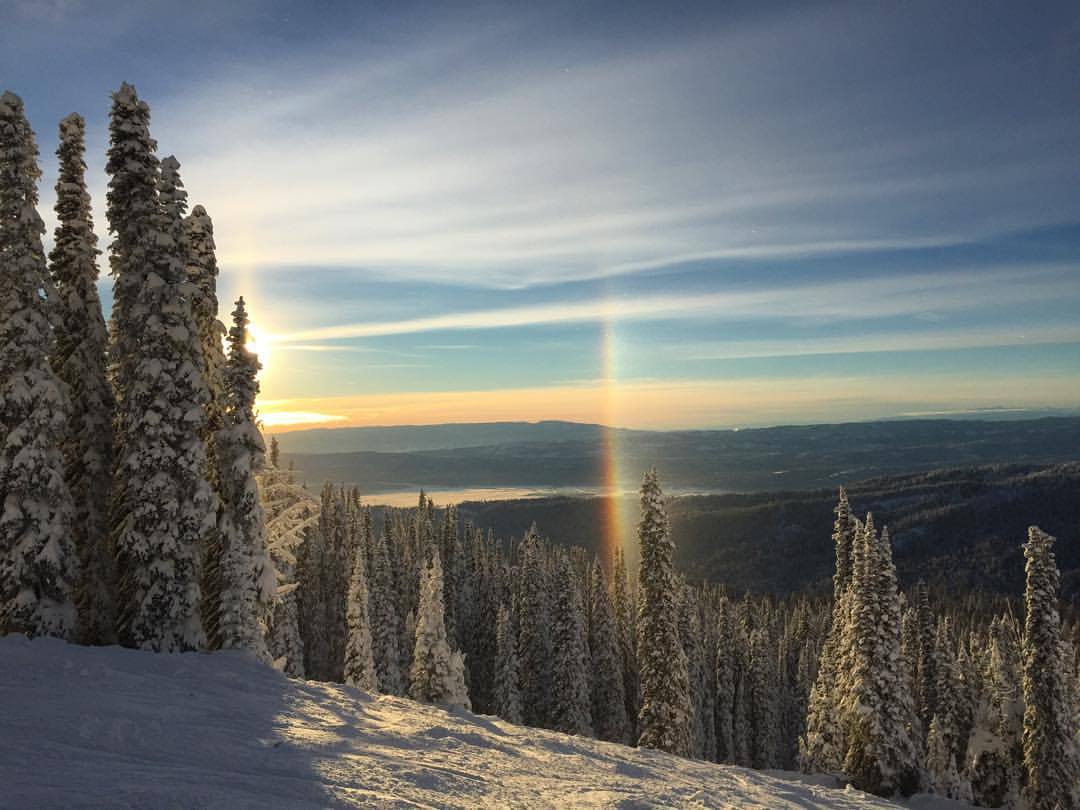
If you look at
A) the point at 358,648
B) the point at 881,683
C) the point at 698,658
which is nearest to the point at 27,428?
the point at 358,648

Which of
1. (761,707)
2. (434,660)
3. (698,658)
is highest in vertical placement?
(434,660)

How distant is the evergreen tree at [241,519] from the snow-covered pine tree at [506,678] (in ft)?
111

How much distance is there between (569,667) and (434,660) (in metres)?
21.4

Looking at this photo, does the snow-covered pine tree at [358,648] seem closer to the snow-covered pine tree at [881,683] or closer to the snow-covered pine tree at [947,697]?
the snow-covered pine tree at [881,683]

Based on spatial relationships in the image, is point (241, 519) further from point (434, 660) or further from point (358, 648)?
point (358, 648)

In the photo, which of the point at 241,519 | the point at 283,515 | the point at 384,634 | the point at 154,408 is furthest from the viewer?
the point at 384,634

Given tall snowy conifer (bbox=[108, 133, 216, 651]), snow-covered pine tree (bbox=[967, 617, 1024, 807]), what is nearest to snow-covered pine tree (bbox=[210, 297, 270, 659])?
tall snowy conifer (bbox=[108, 133, 216, 651])

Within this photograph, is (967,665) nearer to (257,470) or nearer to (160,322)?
(257,470)

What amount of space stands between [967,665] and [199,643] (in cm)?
6057

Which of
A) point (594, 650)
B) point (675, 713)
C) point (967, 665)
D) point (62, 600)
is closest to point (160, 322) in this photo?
point (62, 600)

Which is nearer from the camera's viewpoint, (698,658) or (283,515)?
(283,515)

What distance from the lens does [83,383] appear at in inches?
877

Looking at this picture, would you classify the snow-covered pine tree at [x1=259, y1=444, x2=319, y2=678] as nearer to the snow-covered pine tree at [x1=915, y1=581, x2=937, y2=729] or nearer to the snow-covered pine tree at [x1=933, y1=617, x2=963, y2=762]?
the snow-covered pine tree at [x1=933, y1=617, x2=963, y2=762]

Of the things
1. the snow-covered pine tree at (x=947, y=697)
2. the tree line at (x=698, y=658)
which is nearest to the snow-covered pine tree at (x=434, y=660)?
the tree line at (x=698, y=658)
